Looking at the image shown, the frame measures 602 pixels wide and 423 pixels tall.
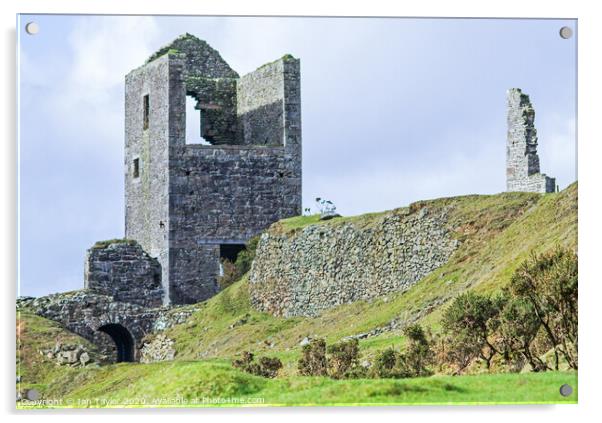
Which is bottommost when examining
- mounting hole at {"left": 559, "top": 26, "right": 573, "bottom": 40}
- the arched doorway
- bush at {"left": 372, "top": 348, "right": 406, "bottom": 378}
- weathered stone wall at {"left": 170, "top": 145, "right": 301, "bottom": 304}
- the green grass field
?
the arched doorway

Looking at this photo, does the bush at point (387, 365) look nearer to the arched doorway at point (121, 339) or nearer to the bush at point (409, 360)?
the bush at point (409, 360)

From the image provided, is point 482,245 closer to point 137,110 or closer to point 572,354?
point 572,354

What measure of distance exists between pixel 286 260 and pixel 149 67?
28.6 feet

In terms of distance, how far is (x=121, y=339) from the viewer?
1692 inches

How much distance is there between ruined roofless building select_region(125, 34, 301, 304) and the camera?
4600 centimetres

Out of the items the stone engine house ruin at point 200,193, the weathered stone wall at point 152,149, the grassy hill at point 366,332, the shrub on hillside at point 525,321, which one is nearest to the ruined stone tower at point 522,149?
the stone engine house ruin at point 200,193

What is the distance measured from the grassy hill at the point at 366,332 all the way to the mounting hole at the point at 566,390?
78 mm

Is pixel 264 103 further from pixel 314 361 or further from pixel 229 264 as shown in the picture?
pixel 314 361

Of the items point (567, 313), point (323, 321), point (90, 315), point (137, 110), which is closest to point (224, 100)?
point (137, 110)

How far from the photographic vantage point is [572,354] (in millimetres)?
25375

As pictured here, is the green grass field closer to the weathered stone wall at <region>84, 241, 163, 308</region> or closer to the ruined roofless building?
the weathered stone wall at <region>84, 241, 163, 308</region>

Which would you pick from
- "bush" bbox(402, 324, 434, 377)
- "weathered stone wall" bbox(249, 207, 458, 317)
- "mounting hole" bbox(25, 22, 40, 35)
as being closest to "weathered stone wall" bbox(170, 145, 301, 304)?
"weathered stone wall" bbox(249, 207, 458, 317)

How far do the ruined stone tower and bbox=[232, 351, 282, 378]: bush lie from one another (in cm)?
1385

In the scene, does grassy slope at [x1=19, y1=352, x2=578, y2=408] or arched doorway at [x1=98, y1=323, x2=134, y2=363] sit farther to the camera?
arched doorway at [x1=98, y1=323, x2=134, y2=363]
